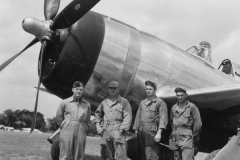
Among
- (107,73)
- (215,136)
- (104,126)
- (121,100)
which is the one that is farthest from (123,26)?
(215,136)

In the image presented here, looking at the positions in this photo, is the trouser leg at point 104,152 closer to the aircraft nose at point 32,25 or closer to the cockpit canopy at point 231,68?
the aircraft nose at point 32,25

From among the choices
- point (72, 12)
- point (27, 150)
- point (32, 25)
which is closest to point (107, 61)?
point (72, 12)

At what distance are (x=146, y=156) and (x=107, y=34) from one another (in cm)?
236

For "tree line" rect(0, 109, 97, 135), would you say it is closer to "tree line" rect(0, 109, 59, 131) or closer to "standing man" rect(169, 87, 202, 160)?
"tree line" rect(0, 109, 59, 131)

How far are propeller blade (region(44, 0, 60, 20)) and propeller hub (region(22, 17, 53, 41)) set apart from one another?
37 cm

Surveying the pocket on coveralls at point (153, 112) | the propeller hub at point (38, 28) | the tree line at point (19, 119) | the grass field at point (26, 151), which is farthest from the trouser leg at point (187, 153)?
the tree line at point (19, 119)

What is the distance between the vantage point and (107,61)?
539 centimetres

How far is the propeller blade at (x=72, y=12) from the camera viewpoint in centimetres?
495

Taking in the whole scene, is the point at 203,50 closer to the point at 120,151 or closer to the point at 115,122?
the point at 115,122

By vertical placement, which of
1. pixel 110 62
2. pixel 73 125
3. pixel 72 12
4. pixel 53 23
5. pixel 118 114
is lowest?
pixel 73 125

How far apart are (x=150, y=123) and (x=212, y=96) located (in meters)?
1.52

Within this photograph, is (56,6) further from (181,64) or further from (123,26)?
(181,64)

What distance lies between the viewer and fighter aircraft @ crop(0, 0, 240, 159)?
522 cm

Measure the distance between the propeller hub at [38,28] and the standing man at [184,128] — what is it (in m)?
2.56
